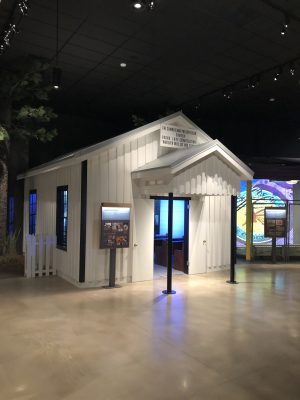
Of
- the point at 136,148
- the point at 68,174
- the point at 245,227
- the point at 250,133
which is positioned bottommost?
the point at 245,227

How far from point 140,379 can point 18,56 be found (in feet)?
23.6

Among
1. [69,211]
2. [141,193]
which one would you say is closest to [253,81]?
[141,193]

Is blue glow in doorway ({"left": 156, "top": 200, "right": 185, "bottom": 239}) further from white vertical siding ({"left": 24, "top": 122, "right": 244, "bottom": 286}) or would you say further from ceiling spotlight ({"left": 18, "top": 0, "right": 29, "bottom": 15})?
ceiling spotlight ({"left": 18, "top": 0, "right": 29, "bottom": 15})

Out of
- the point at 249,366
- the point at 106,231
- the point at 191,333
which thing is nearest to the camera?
the point at 249,366

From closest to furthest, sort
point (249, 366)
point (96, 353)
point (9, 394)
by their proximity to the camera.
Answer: point (9, 394), point (249, 366), point (96, 353)

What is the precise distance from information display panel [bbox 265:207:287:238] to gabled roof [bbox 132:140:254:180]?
10.3 feet

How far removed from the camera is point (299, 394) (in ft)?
10.8

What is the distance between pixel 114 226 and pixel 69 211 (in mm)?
1238

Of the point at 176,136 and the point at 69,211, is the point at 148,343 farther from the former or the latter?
the point at 176,136

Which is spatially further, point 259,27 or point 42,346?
point 259,27

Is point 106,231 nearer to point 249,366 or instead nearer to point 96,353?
point 96,353

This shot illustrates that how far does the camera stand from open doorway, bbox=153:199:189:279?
901cm

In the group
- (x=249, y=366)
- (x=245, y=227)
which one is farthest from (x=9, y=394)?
(x=245, y=227)

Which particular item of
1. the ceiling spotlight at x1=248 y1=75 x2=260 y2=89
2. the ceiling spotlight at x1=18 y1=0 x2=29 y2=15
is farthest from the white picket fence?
the ceiling spotlight at x1=248 y1=75 x2=260 y2=89
